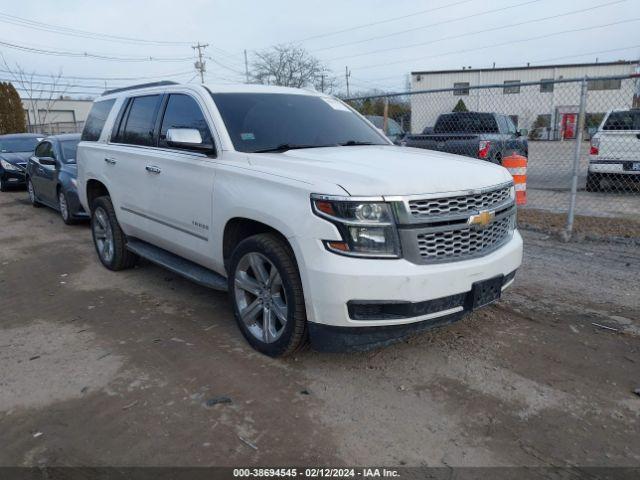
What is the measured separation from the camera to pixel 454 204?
334 centimetres

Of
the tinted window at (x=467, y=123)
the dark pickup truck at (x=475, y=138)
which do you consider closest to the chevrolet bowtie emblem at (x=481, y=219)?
the dark pickup truck at (x=475, y=138)

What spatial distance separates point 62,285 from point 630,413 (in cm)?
539

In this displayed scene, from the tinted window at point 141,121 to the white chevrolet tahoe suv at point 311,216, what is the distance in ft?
0.08

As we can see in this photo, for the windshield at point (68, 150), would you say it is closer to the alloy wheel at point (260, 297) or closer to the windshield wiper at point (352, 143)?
the windshield wiper at point (352, 143)

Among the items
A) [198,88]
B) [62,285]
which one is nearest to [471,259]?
[198,88]

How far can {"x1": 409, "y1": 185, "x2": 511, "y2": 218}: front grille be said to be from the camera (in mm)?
3182

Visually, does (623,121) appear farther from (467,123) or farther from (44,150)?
(44,150)

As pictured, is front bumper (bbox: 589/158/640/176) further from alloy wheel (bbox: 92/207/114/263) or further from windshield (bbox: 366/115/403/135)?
alloy wheel (bbox: 92/207/114/263)

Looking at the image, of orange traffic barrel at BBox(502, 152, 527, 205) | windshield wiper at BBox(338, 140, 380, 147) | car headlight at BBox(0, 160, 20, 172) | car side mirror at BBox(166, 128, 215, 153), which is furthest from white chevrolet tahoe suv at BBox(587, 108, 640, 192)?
car headlight at BBox(0, 160, 20, 172)

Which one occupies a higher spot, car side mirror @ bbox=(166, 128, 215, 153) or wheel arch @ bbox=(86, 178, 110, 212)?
car side mirror @ bbox=(166, 128, 215, 153)

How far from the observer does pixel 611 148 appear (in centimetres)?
1094

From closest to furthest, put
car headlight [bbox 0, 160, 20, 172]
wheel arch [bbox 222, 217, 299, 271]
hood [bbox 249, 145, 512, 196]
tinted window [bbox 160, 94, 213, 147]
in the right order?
1. hood [bbox 249, 145, 512, 196]
2. wheel arch [bbox 222, 217, 299, 271]
3. tinted window [bbox 160, 94, 213, 147]
4. car headlight [bbox 0, 160, 20, 172]

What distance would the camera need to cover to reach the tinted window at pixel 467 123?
1290cm

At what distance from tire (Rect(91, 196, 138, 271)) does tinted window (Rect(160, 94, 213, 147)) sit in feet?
4.93
